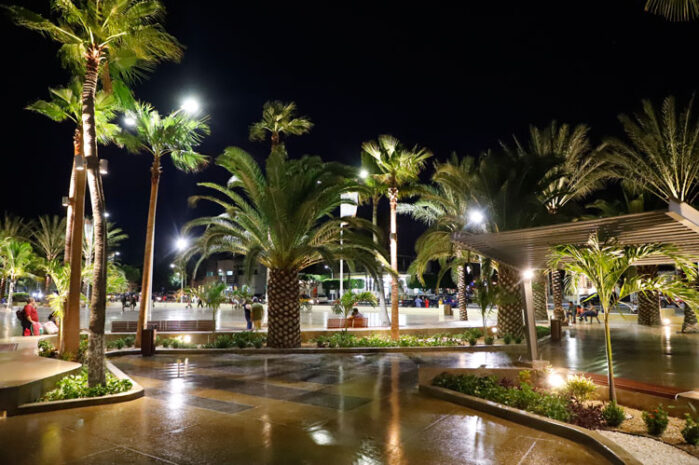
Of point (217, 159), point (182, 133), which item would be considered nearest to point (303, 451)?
point (217, 159)

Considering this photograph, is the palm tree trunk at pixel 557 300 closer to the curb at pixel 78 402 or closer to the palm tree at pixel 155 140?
the palm tree at pixel 155 140

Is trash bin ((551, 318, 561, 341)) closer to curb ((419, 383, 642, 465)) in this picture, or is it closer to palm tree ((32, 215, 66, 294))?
curb ((419, 383, 642, 465))

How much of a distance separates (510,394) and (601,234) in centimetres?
311

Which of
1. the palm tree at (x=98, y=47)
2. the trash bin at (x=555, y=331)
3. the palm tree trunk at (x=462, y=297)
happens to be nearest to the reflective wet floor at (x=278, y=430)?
the palm tree at (x=98, y=47)

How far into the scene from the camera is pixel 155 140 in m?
14.9

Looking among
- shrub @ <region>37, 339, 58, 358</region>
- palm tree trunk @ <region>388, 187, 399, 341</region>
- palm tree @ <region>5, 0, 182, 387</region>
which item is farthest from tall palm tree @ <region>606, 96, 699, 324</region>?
shrub @ <region>37, 339, 58, 358</region>

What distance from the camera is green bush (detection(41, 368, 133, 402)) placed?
7.80 meters

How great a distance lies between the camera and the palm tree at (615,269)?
265 inches

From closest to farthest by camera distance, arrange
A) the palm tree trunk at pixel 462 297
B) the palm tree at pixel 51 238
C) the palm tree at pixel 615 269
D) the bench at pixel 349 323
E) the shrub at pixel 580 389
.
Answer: the palm tree at pixel 615 269
the shrub at pixel 580 389
the bench at pixel 349 323
the palm tree trunk at pixel 462 297
the palm tree at pixel 51 238

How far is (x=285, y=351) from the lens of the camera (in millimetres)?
14734

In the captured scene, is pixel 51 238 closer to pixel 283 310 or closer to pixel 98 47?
pixel 283 310

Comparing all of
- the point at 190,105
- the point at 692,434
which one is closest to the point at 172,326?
the point at 190,105

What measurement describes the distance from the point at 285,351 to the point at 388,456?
9.76m

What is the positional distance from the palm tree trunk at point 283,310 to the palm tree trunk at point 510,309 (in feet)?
26.1
